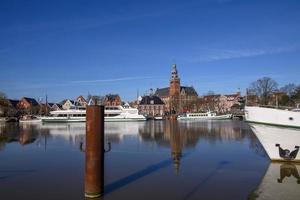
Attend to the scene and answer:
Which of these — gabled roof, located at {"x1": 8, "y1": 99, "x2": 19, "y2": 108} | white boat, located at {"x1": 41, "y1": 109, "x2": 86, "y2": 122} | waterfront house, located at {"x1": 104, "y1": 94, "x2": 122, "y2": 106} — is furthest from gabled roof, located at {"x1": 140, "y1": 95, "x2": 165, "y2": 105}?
white boat, located at {"x1": 41, "y1": 109, "x2": 86, "y2": 122}

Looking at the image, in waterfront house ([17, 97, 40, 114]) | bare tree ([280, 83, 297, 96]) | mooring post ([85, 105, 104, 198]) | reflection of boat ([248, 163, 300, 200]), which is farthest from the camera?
waterfront house ([17, 97, 40, 114])

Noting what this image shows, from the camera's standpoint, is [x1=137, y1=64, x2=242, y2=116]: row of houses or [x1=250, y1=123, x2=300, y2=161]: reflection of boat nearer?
[x1=250, y1=123, x2=300, y2=161]: reflection of boat

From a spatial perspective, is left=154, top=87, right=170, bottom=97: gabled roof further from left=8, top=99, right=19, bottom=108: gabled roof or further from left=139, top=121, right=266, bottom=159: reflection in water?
left=139, top=121, right=266, bottom=159: reflection in water

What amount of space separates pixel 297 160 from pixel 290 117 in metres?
2.28

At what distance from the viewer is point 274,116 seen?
18266mm

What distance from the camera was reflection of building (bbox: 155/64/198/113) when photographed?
158238 millimetres

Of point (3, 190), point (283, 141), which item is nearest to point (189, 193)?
point (3, 190)

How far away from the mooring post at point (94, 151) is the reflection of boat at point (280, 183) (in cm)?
505

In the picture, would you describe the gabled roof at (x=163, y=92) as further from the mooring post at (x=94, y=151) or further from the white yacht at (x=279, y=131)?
the mooring post at (x=94, y=151)

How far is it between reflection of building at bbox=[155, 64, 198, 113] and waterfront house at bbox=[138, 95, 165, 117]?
14.3 ft

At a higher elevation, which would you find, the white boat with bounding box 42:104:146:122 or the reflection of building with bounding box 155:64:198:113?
the reflection of building with bounding box 155:64:198:113

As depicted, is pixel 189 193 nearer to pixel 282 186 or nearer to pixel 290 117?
pixel 282 186

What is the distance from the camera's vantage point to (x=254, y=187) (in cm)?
1276

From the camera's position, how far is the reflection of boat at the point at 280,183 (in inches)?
453
